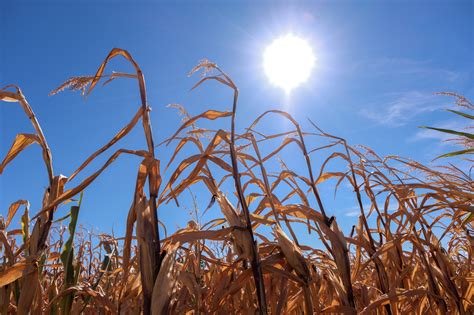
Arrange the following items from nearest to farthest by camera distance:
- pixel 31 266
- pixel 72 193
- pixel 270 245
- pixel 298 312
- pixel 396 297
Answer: pixel 72 193 < pixel 31 266 < pixel 396 297 < pixel 270 245 < pixel 298 312

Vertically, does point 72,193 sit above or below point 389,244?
above

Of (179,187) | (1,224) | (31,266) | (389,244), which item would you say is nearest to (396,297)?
(389,244)

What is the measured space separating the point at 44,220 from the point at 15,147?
389 mm

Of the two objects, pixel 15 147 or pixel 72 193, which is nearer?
pixel 72 193

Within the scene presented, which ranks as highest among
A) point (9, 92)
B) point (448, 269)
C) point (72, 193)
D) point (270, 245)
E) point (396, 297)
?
point (9, 92)

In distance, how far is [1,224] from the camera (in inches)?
68.9

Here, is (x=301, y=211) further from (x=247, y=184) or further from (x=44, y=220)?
(x=44, y=220)

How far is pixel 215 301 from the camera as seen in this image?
1360mm

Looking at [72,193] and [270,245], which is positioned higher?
[72,193]

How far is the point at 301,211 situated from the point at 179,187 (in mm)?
495

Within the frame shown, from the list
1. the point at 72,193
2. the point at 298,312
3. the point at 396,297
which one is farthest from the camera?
the point at 298,312

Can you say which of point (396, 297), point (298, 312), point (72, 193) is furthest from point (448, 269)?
point (72, 193)

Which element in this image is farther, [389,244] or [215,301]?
[389,244]

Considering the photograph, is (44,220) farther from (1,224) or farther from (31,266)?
(1,224)
